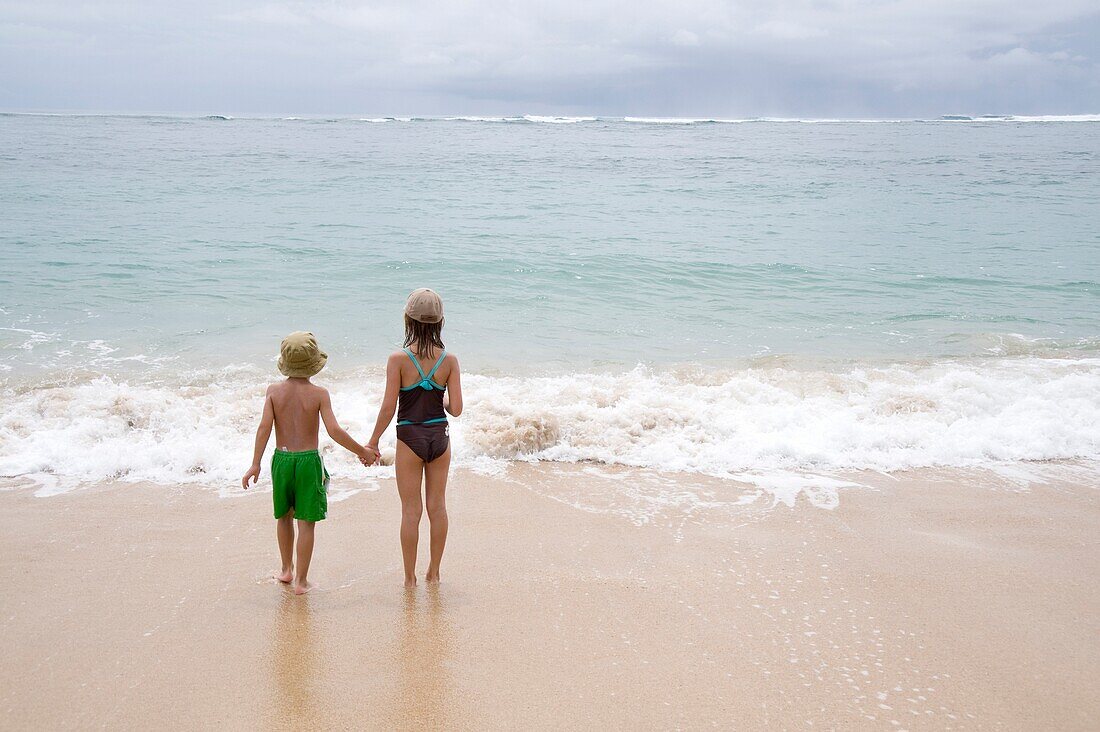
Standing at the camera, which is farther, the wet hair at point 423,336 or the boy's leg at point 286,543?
the boy's leg at point 286,543

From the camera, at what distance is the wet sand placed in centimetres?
311

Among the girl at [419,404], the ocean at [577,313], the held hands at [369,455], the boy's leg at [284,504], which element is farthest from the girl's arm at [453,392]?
the ocean at [577,313]

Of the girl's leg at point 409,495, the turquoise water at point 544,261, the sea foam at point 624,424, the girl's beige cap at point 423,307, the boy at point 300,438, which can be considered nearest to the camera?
the girl's beige cap at point 423,307

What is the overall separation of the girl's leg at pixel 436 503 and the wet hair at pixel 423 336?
1.81 feet

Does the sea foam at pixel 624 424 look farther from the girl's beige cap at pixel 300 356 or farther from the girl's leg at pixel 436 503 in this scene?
the girl's beige cap at pixel 300 356

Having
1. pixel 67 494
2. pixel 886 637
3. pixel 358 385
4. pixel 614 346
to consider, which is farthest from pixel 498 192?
pixel 886 637

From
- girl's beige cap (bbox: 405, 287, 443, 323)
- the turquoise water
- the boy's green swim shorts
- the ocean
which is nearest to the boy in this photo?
the boy's green swim shorts

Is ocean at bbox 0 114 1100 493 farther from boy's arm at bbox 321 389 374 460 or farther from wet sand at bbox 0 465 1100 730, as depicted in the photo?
boy's arm at bbox 321 389 374 460

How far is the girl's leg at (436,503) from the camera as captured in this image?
13.0ft

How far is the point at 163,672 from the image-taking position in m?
3.27

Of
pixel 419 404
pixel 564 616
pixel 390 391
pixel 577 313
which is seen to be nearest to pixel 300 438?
pixel 390 391

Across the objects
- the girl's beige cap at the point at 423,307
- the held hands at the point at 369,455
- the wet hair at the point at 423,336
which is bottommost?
the held hands at the point at 369,455

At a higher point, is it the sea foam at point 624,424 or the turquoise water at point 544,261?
the turquoise water at point 544,261

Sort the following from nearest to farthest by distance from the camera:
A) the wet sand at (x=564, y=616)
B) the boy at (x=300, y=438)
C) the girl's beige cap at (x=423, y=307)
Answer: the wet sand at (x=564, y=616)
the girl's beige cap at (x=423, y=307)
the boy at (x=300, y=438)
